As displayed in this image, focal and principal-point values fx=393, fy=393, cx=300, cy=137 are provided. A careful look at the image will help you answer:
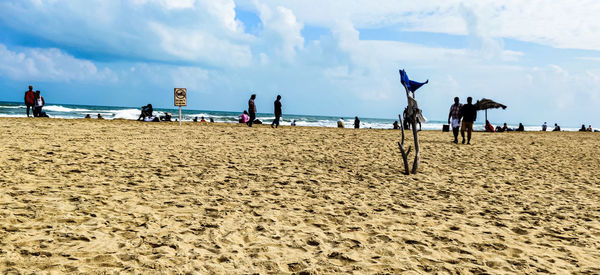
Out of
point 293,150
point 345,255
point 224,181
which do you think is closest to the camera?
point 345,255

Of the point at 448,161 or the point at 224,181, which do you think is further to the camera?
the point at 448,161

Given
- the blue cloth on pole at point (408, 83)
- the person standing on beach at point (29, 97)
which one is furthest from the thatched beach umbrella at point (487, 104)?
the person standing on beach at point (29, 97)

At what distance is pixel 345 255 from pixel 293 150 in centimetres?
752

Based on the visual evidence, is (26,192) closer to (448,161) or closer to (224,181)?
(224,181)

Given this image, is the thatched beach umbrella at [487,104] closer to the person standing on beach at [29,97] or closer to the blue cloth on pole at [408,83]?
the blue cloth on pole at [408,83]

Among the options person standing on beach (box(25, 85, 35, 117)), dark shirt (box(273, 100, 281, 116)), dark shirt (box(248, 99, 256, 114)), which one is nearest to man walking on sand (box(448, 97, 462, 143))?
dark shirt (box(273, 100, 281, 116))

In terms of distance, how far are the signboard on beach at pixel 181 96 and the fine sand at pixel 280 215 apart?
342 inches

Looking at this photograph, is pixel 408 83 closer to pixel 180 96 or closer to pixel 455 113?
pixel 455 113

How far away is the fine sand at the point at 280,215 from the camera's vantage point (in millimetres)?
3678

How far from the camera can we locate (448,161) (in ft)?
34.6

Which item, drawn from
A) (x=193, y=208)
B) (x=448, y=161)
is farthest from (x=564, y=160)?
(x=193, y=208)

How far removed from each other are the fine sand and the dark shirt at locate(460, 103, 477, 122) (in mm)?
3908

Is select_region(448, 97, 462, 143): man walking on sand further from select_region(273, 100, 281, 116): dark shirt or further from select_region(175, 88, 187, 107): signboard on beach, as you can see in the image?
select_region(175, 88, 187, 107): signboard on beach

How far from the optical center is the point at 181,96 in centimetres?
1852
